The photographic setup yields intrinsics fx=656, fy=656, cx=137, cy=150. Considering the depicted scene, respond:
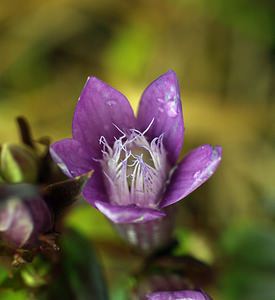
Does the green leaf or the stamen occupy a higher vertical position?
the stamen

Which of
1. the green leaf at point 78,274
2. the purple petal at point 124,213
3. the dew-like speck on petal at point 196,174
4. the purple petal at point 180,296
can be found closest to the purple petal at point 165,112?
the dew-like speck on petal at point 196,174

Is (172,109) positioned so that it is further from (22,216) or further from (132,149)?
(22,216)

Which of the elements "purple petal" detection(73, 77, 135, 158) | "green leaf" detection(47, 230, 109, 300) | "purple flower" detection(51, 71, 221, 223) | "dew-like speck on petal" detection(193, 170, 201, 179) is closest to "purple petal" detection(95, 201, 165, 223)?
"purple flower" detection(51, 71, 221, 223)

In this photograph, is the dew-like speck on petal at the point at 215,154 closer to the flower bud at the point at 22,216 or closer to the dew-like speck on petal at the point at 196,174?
the dew-like speck on petal at the point at 196,174

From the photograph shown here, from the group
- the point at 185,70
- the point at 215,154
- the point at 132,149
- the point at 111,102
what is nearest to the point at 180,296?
the point at 215,154

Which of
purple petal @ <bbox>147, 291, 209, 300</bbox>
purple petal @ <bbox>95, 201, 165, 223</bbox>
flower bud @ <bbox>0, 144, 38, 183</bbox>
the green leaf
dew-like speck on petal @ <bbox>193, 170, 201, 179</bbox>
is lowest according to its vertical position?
the green leaf

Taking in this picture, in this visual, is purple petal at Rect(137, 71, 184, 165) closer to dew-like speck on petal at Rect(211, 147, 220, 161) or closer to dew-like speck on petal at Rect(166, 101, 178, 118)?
dew-like speck on petal at Rect(166, 101, 178, 118)

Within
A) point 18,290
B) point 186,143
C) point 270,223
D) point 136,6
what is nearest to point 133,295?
point 18,290

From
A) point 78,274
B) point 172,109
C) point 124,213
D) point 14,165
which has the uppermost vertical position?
point 172,109
